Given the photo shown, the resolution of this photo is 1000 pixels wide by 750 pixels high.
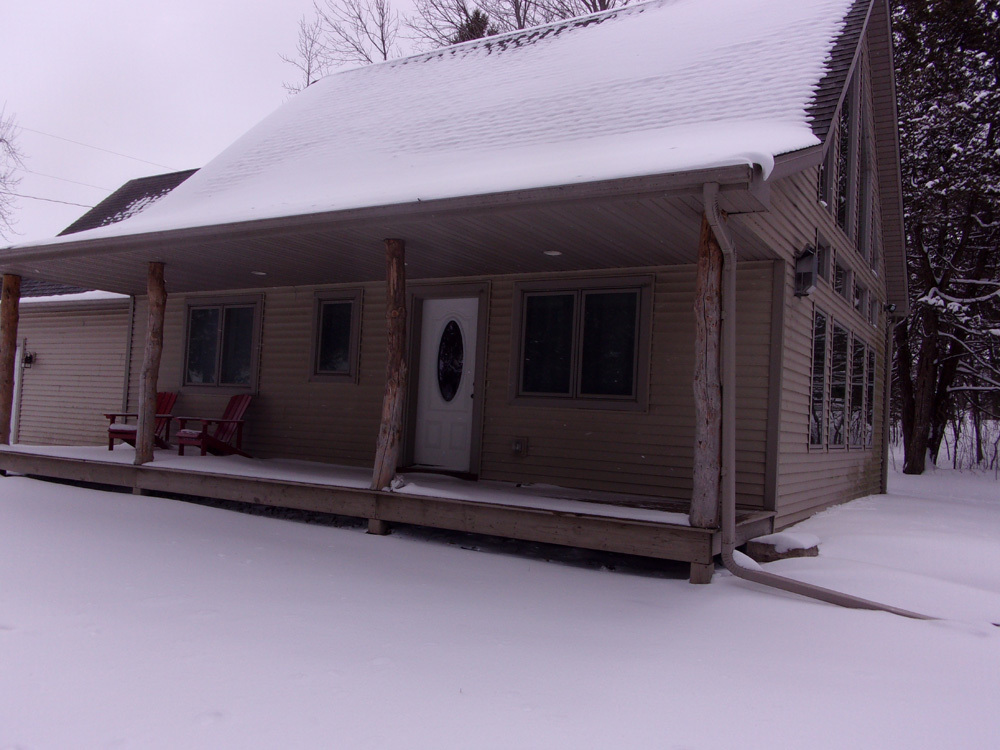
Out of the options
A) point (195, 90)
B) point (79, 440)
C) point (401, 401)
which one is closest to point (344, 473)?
point (401, 401)

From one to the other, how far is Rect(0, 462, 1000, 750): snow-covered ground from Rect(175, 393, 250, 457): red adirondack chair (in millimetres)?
2519

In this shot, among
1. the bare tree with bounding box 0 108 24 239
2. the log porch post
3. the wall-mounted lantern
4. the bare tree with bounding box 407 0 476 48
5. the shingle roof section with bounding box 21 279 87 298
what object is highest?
the bare tree with bounding box 407 0 476 48

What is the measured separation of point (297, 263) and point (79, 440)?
6642 mm

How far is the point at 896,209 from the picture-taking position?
38.7ft

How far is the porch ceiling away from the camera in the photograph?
18.1ft

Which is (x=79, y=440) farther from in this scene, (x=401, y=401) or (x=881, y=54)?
(x=881, y=54)

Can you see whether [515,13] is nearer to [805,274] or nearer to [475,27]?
[475,27]

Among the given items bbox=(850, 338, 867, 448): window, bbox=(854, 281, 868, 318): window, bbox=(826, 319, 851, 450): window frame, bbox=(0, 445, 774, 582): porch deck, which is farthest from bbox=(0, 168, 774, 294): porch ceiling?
bbox=(854, 281, 868, 318): window

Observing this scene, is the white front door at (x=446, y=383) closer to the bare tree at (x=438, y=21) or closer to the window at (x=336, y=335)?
the window at (x=336, y=335)

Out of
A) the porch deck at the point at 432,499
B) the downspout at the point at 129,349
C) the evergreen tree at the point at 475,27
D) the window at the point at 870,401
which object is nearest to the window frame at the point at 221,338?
the porch deck at the point at 432,499

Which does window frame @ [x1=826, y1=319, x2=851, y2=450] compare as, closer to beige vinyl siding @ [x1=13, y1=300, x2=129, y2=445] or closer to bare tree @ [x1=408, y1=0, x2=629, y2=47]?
beige vinyl siding @ [x1=13, y1=300, x2=129, y2=445]

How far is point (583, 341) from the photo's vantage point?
800 centimetres

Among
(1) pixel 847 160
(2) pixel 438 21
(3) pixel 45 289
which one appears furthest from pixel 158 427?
(2) pixel 438 21

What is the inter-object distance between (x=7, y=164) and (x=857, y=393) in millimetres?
26527
